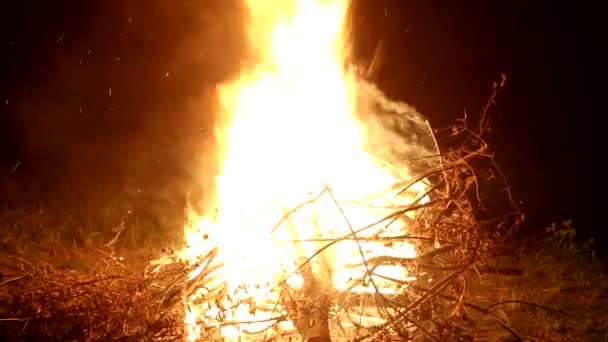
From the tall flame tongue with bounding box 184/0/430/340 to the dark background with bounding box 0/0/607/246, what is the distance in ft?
5.59

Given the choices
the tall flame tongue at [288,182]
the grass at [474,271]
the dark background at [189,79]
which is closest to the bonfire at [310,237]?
the tall flame tongue at [288,182]

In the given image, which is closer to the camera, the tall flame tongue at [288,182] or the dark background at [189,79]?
the tall flame tongue at [288,182]

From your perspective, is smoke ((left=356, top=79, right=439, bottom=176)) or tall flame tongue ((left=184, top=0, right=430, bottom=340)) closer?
tall flame tongue ((left=184, top=0, right=430, bottom=340))

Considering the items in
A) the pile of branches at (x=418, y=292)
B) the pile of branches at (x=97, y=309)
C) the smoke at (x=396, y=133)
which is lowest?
the pile of branches at (x=418, y=292)

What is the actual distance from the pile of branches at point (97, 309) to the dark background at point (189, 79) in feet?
9.94

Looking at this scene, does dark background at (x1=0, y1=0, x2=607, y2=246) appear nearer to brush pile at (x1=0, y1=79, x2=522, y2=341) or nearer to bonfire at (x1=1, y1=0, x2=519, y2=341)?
bonfire at (x1=1, y1=0, x2=519, y2=341)

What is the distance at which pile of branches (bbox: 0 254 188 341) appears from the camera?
389 centimetres

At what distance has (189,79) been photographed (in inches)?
291

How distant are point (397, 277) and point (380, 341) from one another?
0.88m

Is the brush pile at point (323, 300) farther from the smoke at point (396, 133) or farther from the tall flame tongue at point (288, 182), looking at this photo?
the smoke at point (396, 133)

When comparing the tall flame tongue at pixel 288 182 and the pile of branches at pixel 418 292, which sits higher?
the tall flame tongue at pixel 288 182

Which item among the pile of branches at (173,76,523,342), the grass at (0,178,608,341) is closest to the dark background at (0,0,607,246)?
the grass at (0,178,608,341)

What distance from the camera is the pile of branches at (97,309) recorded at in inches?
153

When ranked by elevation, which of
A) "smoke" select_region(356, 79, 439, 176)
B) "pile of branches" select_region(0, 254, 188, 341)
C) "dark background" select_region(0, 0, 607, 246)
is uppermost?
"dark background" select_region(0, 0, 607, 246)
